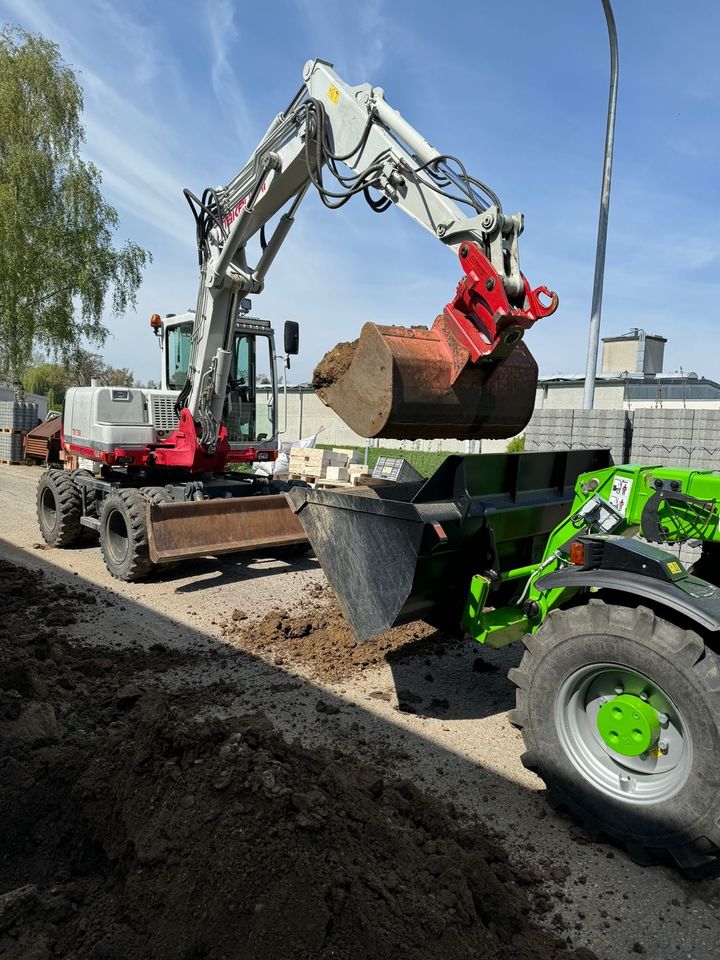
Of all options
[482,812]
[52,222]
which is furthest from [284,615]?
[52,222]

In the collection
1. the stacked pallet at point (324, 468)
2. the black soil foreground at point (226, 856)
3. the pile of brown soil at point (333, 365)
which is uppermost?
the pile of brown soil at point (333, 365)

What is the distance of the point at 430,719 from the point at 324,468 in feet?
31.6

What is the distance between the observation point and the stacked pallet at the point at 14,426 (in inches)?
806

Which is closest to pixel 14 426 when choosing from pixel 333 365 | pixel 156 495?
pixel 156 495

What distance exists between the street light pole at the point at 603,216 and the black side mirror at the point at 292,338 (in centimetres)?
412

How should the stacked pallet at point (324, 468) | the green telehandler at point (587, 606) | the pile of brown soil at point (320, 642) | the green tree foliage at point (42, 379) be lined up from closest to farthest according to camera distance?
1. the green telehandler at point (587, 606)
2. the pile of brown soil at point (320, 642)
3. the stacked pallet at point (324, 468)
4. the green tree foliage at point (42, 379)

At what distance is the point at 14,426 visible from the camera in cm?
2098

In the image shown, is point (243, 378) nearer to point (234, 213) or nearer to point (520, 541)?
point (234, 213)

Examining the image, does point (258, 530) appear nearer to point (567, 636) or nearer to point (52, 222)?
point (567, 636)

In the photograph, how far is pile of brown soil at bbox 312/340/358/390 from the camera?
170 inches

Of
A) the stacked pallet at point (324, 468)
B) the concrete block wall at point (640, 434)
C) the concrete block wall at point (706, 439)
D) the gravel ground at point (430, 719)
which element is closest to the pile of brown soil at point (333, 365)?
the gravel ground at point (430, 719)

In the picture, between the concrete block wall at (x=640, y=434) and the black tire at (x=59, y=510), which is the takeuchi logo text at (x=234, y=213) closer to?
the black tire at (x=59, y=510)

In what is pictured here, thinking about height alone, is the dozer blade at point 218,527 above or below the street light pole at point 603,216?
below

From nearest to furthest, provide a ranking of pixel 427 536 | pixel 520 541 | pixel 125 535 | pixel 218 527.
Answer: pixel 427 536
pixel 520 541
pixel 218 527
pixel 125 535
